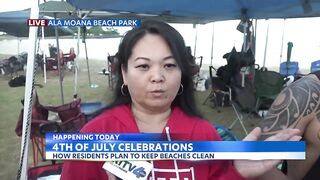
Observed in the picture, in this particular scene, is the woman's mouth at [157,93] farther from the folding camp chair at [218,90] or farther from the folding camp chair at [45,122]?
the folding camp chair at [218,90]

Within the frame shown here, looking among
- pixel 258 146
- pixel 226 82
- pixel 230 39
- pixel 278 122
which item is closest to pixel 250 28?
pixel 226 82

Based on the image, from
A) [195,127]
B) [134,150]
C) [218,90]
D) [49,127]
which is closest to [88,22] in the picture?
[195,127]

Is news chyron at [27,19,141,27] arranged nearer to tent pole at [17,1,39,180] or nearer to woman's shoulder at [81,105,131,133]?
tent pole at [17,1,39,180]

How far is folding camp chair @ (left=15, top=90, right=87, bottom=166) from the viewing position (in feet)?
11.7

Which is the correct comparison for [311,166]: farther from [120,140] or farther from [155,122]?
[120,140]

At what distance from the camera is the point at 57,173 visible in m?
2.85

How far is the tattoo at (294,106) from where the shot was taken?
1.37 meters

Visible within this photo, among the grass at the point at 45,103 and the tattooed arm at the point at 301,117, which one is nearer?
the tattooed arm at the point at 301,117

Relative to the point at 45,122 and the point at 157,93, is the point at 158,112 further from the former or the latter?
the point at 45,122

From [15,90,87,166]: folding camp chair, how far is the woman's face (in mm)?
2386

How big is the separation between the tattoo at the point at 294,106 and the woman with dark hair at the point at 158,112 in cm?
33

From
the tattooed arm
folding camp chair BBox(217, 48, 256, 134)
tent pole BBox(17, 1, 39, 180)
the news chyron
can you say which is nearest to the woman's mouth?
the tattooed arm

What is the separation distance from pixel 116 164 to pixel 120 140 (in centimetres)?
8

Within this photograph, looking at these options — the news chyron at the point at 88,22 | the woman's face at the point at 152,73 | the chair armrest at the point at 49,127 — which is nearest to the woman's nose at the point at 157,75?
the woman's face at the point at 152,73
